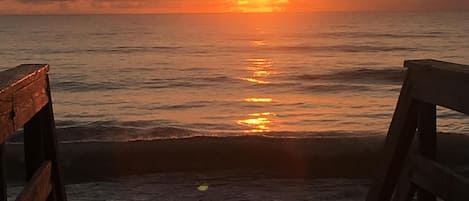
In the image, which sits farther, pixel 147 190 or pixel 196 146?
pixel 196 146

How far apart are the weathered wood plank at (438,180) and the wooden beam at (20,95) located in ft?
7.49

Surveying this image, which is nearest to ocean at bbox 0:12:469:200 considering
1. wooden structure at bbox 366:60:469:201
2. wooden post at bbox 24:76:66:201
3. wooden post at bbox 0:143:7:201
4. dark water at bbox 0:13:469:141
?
dark water at bbox 0:13:469:141

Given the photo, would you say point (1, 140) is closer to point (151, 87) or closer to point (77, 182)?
point (77, 182)

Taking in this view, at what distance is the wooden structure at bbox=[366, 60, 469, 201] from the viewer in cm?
354

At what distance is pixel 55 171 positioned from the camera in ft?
15.2

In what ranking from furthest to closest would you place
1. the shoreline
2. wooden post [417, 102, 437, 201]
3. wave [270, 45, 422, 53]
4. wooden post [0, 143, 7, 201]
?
wave [270, 45, 422, 53], the shoreline, wooden post [417, 102, 437, 201], wooden post [0, 143, 7, 201]

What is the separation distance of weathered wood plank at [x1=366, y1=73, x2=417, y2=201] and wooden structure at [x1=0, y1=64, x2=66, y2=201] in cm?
219

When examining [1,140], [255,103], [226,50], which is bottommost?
[1,140]

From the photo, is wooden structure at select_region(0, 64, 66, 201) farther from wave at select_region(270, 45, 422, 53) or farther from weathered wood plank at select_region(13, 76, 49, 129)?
wave at select_region(270, 45, 422, 53)

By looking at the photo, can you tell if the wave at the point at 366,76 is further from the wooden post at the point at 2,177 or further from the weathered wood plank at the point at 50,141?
the wooden post at the point at 2,177

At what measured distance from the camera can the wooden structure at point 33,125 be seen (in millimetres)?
3102

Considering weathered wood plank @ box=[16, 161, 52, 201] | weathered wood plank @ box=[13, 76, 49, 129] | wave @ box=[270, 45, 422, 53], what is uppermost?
wave @ box=[270, 45, 422, 53]

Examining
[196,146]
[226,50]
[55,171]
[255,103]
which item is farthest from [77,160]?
[226,50]

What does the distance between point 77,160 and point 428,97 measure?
8.25 m
